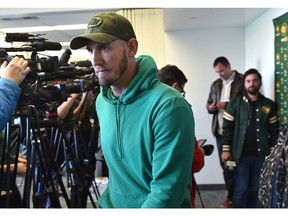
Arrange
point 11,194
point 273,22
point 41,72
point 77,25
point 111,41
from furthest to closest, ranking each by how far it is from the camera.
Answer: point 273,22 → point 77,25 → point 11,194 → point 41,72 → point 111,41

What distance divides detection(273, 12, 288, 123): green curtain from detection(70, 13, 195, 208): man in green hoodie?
1876 millimetres

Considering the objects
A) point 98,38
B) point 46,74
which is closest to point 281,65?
point 46,74

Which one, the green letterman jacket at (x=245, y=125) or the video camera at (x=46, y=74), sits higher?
the video camera at (x=46, y=74)

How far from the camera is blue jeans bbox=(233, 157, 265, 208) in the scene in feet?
9.11

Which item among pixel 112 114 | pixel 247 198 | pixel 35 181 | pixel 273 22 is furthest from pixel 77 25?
pixel 247 198

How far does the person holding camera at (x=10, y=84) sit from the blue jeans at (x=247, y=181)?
2.06 meters

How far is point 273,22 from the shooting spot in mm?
2785

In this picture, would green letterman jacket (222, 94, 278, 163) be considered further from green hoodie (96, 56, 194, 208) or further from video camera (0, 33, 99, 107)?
green hoodie (96, 56, 194, 208)

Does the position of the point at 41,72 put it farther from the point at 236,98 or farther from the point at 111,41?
the point at 236,98

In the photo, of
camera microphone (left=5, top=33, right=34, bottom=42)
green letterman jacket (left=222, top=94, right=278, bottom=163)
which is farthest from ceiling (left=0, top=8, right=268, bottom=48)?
green letterman jacket (left=222, top=94, right=278, bottom=163)

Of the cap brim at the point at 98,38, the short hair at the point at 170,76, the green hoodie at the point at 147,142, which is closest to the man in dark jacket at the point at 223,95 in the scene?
the short hair at the point at 170,76

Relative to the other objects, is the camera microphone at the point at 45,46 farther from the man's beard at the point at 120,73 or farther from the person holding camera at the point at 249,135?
the person holding camera at the point at 249,135

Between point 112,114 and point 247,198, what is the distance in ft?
7.18

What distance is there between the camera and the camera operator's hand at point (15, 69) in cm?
116
